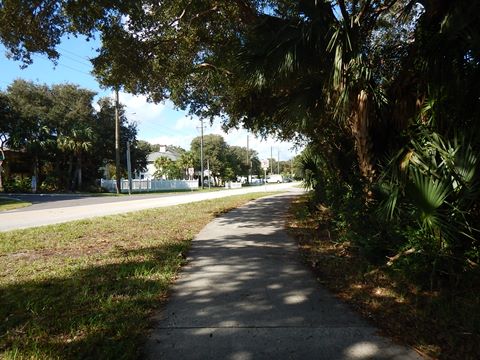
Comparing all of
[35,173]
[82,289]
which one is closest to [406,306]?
[82,289]

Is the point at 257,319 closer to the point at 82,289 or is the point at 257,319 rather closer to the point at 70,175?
the point at 82,289

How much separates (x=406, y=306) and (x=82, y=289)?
386 centimetres

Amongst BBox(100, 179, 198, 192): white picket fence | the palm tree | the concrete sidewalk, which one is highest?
the palm tree

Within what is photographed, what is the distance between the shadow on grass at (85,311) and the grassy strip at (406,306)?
2.31 m

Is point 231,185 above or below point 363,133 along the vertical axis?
below

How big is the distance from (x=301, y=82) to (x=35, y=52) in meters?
7.28

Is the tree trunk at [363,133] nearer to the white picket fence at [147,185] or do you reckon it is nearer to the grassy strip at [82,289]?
the grassy strip at [82,289]

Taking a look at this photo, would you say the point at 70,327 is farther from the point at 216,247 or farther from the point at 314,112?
the point at 314,112

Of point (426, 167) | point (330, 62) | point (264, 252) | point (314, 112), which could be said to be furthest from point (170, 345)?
point (314, 112)

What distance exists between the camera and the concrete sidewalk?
3.54 metres

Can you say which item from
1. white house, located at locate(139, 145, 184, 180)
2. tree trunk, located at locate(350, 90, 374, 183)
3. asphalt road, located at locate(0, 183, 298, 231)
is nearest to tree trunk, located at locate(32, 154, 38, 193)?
asphalt road, located at locate(0, 183, 298, 231)

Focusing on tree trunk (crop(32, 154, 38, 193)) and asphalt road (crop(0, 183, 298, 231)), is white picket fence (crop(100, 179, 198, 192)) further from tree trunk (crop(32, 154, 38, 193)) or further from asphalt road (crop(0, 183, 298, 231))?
asphalt road (crop(0, 183, 298, 231))

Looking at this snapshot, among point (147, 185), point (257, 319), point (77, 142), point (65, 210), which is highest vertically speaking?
point (77, 142)

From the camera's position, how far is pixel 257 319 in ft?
14.0
